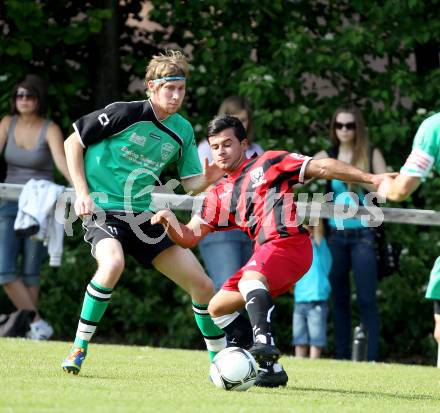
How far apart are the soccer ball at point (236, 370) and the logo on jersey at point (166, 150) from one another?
1.55 meters

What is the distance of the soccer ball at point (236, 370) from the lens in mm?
6395

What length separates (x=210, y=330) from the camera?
750 centimetres

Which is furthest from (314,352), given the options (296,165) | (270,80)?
(296,165)

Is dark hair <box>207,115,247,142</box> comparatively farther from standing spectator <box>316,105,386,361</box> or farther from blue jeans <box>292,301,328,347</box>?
blue jeans <box>292,301,328,347</box>

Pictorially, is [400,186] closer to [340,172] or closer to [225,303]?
[340,172]

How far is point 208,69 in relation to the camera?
12.1m

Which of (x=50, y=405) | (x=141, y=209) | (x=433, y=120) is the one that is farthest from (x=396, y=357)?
(x=50, y=405)

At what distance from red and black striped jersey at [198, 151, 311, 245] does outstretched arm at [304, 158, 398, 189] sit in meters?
0.07

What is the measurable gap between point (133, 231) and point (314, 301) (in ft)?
10.3

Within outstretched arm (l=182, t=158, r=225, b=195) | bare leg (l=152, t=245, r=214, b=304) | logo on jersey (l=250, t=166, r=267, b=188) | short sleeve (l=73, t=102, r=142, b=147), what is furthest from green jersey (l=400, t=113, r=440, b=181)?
short sleeve (l=73, t=102, r=142, b=147)

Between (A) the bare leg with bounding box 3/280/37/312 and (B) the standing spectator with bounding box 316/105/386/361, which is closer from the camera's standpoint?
(B) the standing spectator with bounding box 316/105/386/361

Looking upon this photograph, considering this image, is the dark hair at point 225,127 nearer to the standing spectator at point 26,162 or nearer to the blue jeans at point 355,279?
the blue jeans at point 355,279

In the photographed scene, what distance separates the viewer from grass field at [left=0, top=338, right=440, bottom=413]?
5641 mm

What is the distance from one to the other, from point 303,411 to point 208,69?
6.84 metres
